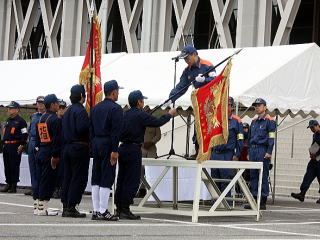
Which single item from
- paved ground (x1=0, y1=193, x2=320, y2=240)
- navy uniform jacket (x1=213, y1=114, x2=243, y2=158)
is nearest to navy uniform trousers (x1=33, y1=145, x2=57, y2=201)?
paved ground (x1=0, y1=193, x2=320, y2=240)

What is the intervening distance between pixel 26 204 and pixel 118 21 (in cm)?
3100

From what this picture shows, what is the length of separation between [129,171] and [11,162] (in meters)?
8.24

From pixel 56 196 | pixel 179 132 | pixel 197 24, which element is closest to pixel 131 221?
pixel 56 196

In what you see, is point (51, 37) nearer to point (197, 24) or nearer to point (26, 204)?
point (197, 24)

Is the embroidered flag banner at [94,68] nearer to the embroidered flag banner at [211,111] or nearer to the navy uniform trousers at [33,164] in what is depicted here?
the navy uniform trousers at [33,164]

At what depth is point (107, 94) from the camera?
1309 centimetres

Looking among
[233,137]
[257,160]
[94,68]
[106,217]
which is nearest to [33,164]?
[94,68]

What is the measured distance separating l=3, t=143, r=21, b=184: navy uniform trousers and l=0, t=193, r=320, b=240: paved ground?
17.5ft

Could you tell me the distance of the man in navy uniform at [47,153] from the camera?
13742mm

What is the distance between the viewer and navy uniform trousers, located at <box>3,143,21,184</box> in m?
21.2

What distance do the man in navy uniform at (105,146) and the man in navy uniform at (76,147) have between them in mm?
277

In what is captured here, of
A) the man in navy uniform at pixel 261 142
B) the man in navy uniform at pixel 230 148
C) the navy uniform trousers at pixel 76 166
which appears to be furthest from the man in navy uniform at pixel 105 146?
the man in navy uniform at pixel 261 142

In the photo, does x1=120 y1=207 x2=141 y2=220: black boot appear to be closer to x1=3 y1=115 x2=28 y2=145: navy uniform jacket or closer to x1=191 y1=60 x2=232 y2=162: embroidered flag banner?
x1=191 y1=60 x2=232 y2=162: embroidered flag banner

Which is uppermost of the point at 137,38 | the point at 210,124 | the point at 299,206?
the point at 137,38
